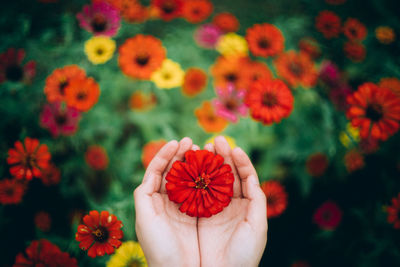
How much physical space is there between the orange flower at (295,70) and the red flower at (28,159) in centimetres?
145

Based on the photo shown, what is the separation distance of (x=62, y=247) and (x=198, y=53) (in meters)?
1.67

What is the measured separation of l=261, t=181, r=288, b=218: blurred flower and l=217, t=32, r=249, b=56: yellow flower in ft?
3.31

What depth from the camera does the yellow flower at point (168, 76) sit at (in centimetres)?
154

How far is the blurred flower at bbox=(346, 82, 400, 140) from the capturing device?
1163mm

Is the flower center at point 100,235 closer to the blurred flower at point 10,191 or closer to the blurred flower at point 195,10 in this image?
the blurred flower at point 10,191

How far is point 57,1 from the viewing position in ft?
5.92

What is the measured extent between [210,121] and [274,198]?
26.4 inches

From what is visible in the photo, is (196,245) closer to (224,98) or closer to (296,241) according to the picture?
(224,98)

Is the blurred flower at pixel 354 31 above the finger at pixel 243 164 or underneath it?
above

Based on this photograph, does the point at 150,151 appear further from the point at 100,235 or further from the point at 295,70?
the point at 295,70

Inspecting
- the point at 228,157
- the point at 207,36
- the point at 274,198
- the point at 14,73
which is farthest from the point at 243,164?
the point at 14,73

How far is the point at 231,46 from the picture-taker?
1778 millimetres

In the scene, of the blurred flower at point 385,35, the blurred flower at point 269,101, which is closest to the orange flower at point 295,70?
the blurred flower at point 269,101

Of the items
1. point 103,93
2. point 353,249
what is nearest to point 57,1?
point 103,93
